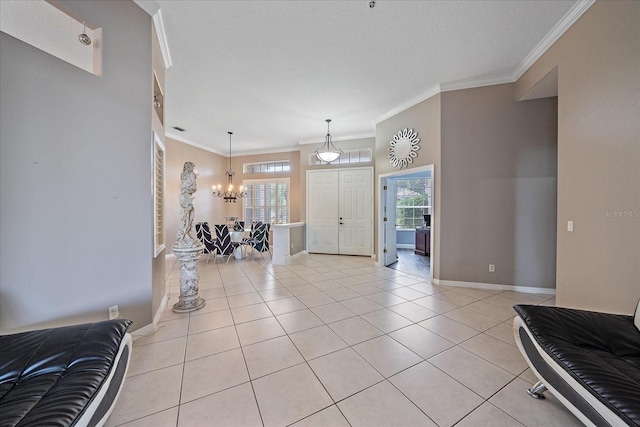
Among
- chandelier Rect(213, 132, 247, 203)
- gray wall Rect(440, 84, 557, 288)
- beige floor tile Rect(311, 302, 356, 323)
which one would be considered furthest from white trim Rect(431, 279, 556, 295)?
chandelier Rect(213, 132, 247, 203)

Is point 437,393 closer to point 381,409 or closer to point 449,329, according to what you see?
point 381,409

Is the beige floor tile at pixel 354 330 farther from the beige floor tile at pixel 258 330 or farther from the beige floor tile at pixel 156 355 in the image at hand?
the beige floor tile at pixel 156 355

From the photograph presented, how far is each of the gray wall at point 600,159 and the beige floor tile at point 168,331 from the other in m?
3.88

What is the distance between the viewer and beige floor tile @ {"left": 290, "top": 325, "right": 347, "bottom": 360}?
2062 millimetres

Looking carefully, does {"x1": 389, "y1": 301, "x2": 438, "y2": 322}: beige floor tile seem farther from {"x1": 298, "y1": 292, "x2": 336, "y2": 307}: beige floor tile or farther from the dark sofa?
the dark sofa

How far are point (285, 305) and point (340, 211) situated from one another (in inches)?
139

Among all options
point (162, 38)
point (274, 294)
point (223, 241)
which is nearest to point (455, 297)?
point (274, 294)

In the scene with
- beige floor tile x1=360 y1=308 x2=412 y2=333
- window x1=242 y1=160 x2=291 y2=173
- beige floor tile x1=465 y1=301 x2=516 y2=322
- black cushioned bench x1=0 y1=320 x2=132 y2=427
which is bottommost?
beige floor tile x1=360 y1=308 x2=412 y2=333

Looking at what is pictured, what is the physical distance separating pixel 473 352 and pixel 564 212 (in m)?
1.76

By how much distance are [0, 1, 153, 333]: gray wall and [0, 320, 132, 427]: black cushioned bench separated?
0.57 metres

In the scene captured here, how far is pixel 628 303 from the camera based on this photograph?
1826mm

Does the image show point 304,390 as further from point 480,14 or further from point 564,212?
point 480,14

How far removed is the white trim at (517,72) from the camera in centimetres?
232

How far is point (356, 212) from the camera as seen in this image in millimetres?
6066
